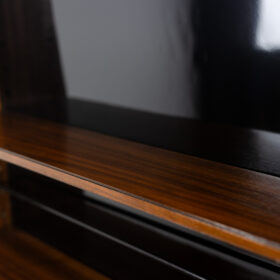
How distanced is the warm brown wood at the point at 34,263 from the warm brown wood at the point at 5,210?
89mm

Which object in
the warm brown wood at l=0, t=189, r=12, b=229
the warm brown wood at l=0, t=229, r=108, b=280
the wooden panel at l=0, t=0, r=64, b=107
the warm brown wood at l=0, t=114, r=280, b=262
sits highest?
the wooden panel at l=0, t=0, r=64, b=107

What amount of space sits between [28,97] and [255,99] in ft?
3.13

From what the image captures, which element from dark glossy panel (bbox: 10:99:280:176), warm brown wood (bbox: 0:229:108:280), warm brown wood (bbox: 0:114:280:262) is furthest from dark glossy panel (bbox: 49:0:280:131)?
warm brown wood (bbox: 0:229:108:280)

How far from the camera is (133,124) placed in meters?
1.32

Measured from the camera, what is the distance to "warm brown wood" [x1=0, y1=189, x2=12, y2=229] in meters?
1.95

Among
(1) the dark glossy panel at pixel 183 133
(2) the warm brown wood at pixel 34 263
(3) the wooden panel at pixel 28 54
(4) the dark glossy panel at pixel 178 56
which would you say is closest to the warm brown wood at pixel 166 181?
(1) the dark glossy panel at pixel 183 133

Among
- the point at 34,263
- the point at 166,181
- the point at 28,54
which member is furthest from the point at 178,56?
the point at 34,263

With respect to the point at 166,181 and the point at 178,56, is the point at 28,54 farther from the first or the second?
the point at 166,181

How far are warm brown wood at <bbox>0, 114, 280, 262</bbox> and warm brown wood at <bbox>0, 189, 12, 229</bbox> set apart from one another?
0.60 m

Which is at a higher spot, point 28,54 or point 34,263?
point 28,54

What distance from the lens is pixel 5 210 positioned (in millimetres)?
1967

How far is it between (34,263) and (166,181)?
923 millimetres

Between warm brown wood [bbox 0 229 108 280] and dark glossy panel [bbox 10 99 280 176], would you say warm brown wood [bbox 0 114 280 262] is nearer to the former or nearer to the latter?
dark glossy panel [bbox 10 99 280 176]

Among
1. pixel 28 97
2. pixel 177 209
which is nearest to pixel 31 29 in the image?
pixel 28 97
